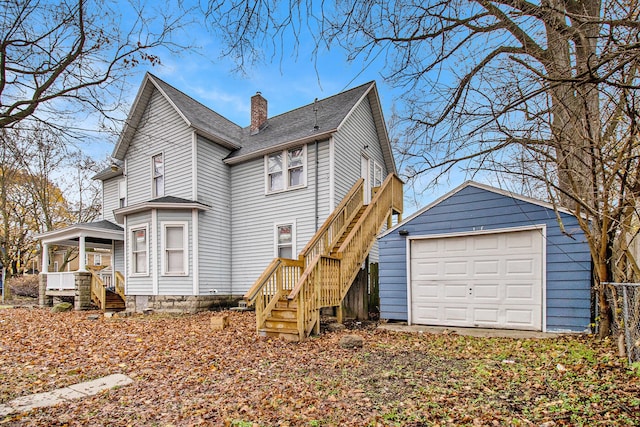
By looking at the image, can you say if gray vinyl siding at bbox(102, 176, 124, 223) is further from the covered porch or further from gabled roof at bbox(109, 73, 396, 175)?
gabled roof at bbox(109, 73, 396, 175)

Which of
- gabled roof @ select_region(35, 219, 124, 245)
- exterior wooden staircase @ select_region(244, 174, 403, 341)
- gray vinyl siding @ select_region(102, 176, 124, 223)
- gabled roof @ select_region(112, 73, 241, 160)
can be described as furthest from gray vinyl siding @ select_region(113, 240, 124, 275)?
exterior wooden staircase @ select_region(244, 174, 403, 341)

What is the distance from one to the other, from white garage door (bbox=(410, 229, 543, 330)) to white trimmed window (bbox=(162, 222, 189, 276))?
750cm

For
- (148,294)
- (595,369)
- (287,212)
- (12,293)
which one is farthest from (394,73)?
(12,293)

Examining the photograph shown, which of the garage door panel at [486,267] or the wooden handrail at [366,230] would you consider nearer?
the garage door panel at [486,267]

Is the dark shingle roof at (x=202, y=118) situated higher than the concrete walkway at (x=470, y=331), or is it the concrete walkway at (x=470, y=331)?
the dark shingle roof at (x=202, y=118)

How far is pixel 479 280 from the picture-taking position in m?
7.88

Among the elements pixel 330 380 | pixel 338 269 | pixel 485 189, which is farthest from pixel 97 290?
pixel 485 189

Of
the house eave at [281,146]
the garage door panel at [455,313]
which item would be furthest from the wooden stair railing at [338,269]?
the house eave at [281,146]

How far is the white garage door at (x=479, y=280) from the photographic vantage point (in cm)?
732

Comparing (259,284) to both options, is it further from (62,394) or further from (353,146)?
(353,146)

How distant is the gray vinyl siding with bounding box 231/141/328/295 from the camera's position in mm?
11273

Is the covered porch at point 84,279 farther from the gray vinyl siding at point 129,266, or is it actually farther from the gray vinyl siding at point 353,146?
the gray vinyl siding at point 353,146

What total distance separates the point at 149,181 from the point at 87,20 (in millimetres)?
9106

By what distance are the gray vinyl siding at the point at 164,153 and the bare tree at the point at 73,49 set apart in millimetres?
6119
